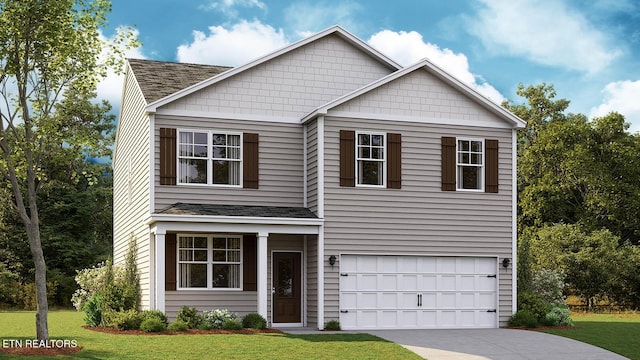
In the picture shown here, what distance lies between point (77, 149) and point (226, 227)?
18.2 feet

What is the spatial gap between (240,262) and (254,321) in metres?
2.36

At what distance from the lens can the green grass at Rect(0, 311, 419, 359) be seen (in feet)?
58.5

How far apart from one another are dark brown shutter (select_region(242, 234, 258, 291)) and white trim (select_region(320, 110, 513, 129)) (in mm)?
4384

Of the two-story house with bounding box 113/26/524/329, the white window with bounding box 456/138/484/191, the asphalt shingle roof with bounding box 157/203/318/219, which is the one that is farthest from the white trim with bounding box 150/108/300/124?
the white window with bounding box 456/138/484/191

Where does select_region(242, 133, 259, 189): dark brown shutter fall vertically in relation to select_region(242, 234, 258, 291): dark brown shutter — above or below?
above

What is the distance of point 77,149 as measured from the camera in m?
19.4

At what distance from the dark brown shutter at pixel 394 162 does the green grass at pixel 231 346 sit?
5105 millimetres

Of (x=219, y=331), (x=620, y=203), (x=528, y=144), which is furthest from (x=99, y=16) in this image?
(x=528, y=144)

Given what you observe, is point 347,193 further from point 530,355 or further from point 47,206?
point 47,206

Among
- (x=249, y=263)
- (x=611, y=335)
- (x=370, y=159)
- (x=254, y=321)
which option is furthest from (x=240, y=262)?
(x=611, y=335)

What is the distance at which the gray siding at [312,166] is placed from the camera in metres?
24.8

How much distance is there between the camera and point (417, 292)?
82.9 ft

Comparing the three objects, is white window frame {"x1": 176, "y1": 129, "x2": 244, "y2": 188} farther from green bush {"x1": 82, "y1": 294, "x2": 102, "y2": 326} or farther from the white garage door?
green bush {"x1": 82, "y1": 294, "x2": 102, "y2": 326}

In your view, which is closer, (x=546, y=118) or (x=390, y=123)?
(x=390, y=123)
